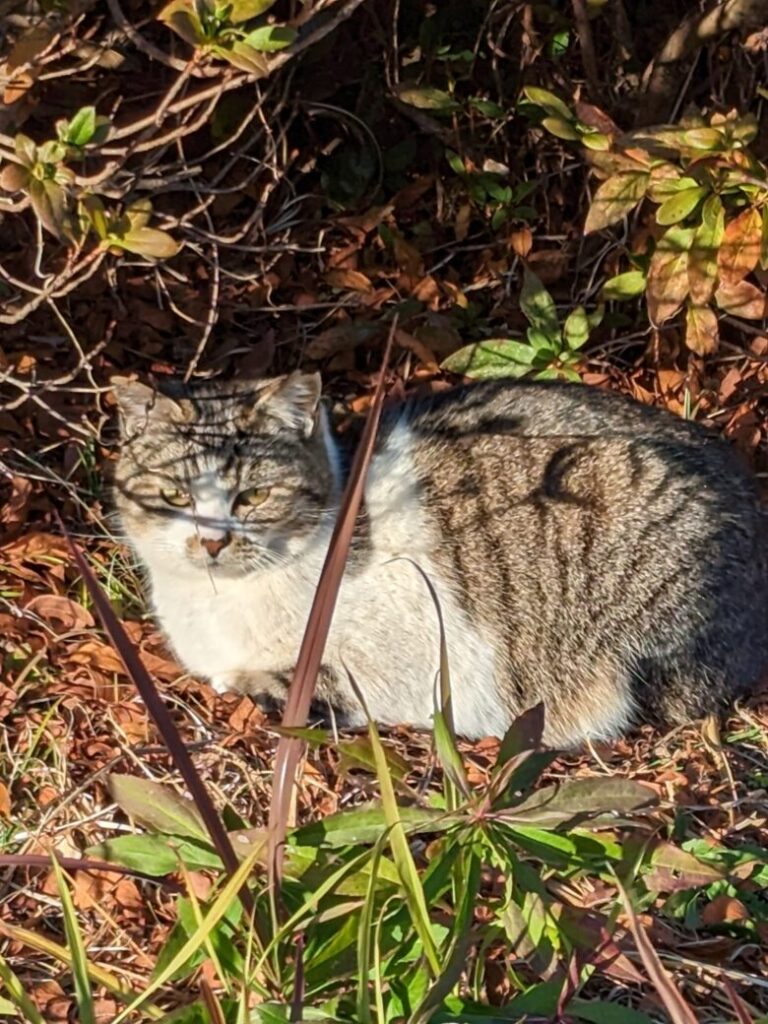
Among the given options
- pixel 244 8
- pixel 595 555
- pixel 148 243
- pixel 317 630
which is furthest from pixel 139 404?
pixel 317 630

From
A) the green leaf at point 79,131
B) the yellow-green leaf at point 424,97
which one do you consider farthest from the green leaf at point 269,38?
the yellow-green leaf at point 424,97

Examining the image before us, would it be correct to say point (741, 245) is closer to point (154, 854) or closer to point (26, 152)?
point (26, 152)

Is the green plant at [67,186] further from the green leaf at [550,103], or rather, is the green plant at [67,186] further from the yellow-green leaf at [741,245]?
the yellow-green leaf at [741,245]

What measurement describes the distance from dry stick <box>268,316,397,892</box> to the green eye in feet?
3.82

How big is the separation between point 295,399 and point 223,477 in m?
0.25

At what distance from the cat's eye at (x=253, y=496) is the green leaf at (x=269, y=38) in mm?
996

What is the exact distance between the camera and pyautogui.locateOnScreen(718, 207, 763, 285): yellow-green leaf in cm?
319

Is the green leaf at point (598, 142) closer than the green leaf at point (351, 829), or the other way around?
the green leaf at point (351, 829)

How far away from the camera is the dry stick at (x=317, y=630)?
Answer: 1.81 m

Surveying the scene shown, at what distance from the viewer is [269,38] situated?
2643 millimetres

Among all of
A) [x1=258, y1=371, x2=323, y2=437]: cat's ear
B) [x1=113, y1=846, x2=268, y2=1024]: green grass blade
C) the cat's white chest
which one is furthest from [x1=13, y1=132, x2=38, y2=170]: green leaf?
[x1=113, y1=846, x2=268, y2=1024]: green grass blade

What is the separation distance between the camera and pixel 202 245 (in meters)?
4.08

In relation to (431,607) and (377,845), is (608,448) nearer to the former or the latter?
(431,607)

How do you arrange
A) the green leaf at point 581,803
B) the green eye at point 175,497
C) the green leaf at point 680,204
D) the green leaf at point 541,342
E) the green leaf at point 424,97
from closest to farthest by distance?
1. the green leaf at point 581,803
2. the green leaf at point 680,204
3. the green eye at point 175,497
4. the green leaf at point 424,97
5. the green leaf at point 541,342
